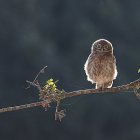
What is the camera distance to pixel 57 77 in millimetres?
14695

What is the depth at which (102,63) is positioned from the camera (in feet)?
23.1

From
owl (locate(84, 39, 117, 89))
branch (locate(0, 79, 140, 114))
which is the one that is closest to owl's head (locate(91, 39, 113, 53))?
owl (locate(84, 39, 117, 89))

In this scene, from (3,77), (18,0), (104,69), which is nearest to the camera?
(104,69)

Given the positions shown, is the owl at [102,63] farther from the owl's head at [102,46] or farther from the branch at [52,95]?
the branch at [52,95]

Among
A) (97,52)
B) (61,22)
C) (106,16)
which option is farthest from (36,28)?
(97,52)

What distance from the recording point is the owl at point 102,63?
706 cm

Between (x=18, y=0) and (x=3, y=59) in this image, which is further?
(x=18, y=0)

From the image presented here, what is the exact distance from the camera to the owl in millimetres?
7059

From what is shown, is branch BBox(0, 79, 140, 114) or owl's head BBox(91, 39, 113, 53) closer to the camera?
branch BBox(0, 79, 140, 114)

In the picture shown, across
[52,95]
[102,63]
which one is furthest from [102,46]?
[52,95]

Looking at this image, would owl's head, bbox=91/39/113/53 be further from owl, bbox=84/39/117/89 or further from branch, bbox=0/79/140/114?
branch, bbox=0/79/140/114

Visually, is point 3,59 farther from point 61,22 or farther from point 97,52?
point 97,52

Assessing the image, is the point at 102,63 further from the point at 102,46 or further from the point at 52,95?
the point at 52,95

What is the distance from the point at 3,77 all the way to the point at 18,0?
2.16 meters
